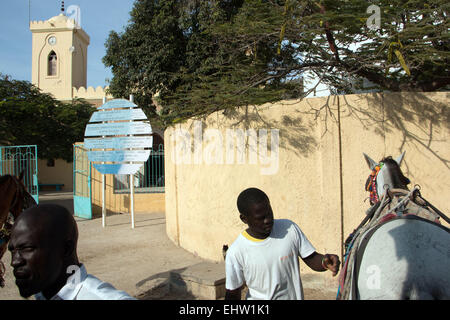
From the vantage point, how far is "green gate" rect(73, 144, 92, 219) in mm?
10438

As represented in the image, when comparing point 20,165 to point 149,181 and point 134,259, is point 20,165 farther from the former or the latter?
point 134,259

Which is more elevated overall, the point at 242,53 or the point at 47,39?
the point at 47,39

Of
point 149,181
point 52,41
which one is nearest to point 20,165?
point 149,181

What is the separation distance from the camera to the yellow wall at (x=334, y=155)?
4195mm

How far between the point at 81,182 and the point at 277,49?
8.00 meters

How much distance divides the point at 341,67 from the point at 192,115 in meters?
2.59

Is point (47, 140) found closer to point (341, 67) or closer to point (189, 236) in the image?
point (189, 236)

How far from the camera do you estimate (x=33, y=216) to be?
1.29 m

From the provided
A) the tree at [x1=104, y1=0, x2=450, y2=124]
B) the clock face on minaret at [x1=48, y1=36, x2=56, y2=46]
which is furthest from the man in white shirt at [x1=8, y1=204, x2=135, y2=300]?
the clock face on minaret at [x1=48, y1=36, x2=56, y2=46]

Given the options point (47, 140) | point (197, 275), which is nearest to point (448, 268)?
point (197, 275)

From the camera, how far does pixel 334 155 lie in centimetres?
446

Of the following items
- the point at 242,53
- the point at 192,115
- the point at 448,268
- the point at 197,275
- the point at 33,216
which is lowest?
the point at 197,275
